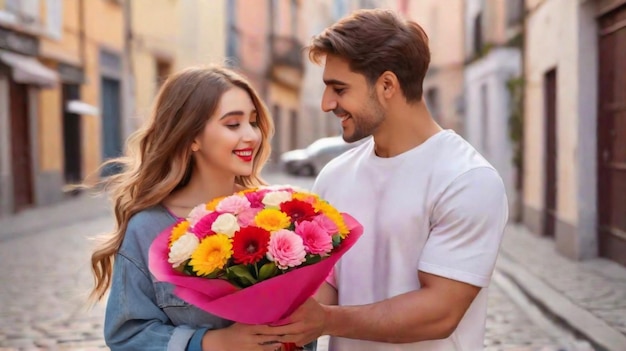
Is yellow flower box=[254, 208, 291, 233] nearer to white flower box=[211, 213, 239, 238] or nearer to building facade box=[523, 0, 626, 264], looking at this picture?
white flower box=[211, 213, 239, 238]

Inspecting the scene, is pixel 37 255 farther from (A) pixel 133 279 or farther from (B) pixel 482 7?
(B) pixel 482 7

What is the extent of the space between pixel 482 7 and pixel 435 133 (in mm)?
17167

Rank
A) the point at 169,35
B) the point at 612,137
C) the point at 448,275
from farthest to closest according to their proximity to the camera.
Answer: the point at 169,35, the point at 612,137, the point at 448,275

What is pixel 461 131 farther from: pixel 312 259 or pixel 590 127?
pixel 312 259

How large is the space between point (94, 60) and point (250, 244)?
1898 centimetres

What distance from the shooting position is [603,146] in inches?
374

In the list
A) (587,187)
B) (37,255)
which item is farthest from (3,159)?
(587,187)

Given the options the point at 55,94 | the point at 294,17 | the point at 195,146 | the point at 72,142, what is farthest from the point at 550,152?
the point at 294,17

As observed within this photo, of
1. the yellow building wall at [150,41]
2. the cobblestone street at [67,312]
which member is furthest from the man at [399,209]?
the yellow building wall at [150,41]

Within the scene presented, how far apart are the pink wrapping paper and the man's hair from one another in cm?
54

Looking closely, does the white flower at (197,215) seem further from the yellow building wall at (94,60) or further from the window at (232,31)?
the window at (232,31)

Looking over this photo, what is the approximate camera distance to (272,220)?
2.06 m

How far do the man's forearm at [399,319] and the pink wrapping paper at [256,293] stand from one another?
0.17 metres

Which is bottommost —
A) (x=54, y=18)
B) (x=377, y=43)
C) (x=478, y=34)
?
(x=377, y=43)
